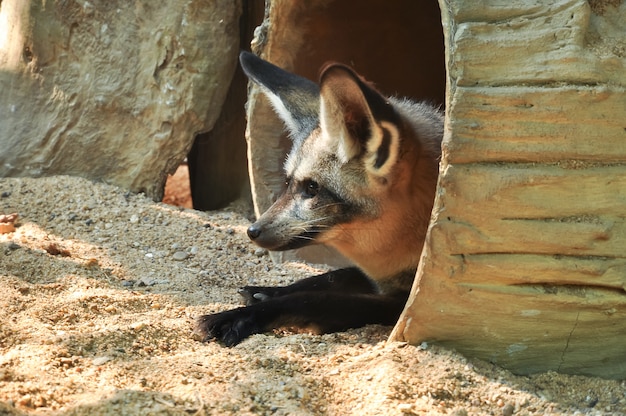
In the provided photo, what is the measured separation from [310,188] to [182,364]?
1263 mm

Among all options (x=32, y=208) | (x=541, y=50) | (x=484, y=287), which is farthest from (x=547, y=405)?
(x=32, y=208)

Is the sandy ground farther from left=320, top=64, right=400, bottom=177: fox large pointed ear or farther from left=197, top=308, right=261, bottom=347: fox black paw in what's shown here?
left=320, top=64, right=400, bottom=177: fox large pointed ear

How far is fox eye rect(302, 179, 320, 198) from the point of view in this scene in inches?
156

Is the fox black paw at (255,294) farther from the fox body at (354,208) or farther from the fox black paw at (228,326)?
the fox black paw at (228,326)

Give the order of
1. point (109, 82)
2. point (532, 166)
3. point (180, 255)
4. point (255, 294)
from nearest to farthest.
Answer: point (532, 166) < point (255, 294) < point (180, 255) < point (109, 82)

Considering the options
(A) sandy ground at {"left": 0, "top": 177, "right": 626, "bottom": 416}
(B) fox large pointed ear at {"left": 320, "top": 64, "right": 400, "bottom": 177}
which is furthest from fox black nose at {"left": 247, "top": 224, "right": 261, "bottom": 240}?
(B) fox large pointed ear at {"left": 320, "top": 64, "right": 400, "bottom": 177}

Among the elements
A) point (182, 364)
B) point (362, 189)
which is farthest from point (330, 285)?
point (182, 364)

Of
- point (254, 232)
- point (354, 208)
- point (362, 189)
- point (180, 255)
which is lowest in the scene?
point (180, 255)

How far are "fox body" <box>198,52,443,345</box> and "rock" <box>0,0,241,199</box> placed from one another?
181 centimetres

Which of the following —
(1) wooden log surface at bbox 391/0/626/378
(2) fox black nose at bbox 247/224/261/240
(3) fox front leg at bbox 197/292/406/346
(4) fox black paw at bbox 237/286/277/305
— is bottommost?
(4) fox black paw at bbox 237/286/277/305

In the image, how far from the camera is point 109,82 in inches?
222

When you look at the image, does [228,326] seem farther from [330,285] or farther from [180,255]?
[180,255]

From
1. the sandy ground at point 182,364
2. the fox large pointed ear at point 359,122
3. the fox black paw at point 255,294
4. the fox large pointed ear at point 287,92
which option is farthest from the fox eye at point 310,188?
the sandy ground at point 182,364

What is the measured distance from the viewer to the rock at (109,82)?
558 cm
